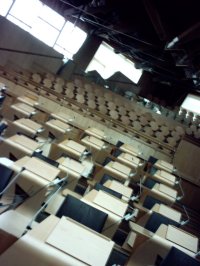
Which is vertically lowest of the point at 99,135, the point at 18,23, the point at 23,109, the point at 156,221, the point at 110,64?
the point at 156,221

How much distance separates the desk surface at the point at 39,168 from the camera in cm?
416

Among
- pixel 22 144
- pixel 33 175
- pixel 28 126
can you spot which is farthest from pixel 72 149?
pixel 33 175

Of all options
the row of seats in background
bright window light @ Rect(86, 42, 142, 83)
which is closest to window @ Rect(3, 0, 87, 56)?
bright window light @ Rect(86, 42, 142, 83)

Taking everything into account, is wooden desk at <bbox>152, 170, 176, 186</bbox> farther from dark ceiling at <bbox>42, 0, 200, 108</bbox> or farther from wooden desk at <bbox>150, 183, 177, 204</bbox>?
dark ceiling at <bbox>42, 0, 200, 108</bbox>

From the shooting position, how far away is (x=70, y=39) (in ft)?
46.6

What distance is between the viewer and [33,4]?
40.6ft

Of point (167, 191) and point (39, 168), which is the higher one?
point (167, 191)

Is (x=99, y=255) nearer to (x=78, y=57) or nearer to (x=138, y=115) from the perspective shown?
(x=138, y=115)

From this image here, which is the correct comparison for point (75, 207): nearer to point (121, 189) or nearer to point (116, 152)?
point (121, 189)

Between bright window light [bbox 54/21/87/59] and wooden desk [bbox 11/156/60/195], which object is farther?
bright window light [bbox 54/21/87/59]

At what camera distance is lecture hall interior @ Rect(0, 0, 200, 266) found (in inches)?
142

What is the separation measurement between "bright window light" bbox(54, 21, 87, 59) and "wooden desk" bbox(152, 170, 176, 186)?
8247mm

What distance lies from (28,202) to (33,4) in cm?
1021

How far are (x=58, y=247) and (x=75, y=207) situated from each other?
4.15 feet
